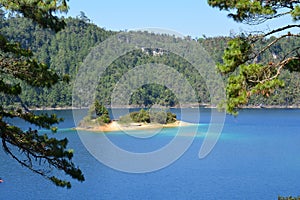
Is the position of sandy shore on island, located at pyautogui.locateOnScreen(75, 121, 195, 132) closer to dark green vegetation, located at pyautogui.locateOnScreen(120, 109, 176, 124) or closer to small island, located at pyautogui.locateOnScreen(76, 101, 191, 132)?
small island, located at pyautogui.locateOnScreen(76, 101, 191, 132)

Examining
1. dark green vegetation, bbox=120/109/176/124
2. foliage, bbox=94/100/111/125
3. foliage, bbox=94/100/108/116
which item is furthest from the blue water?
dark green vegetation, bbox=120/109/176/124

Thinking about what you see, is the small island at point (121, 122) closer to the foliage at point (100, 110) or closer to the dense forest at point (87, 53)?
the foliage at point (100, 110)

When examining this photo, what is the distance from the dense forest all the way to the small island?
1339 inches

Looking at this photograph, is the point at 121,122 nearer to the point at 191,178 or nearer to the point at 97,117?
the point at 97,117

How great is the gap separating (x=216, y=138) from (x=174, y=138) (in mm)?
3511

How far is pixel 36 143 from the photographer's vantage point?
6.86 metres

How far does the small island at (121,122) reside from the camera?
46969 millimetres

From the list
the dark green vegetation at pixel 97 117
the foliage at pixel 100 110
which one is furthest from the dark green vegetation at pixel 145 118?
the foliage at pixel 100 110

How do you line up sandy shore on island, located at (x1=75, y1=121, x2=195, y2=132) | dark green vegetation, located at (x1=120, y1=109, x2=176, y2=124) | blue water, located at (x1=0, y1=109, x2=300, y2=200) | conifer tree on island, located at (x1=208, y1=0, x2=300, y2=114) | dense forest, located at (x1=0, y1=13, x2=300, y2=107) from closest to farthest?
conifer tree on island, located at (x1=208, y1=0, x2=300, y2=114) < blue water, located at (x1=0, y1=109, x2=300, y2=200) < sandy shore on island, located at (x1=75, y1=121, x2=195, y2=132) < dark green vegetation, located at (x1=120, y1=109, x2=176, y2=124) < dense forest, located at (x1=0, y1=13, x2=300, y2=107)

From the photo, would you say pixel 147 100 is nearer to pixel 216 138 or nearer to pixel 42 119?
pixel 216 138

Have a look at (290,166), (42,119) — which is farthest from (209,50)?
(42,119)

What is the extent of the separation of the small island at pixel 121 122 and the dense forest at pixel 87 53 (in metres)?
34.0

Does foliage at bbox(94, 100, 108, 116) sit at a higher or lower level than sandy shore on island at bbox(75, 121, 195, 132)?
higher

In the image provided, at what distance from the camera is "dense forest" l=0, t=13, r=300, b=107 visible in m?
90.0
